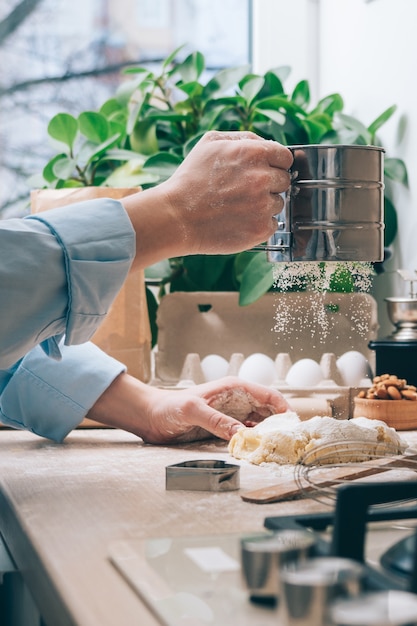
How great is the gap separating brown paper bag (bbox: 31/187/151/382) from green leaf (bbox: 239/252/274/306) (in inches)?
8.5

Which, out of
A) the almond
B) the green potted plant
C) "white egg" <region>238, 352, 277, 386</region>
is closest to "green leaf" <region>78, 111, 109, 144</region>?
the green potted plant

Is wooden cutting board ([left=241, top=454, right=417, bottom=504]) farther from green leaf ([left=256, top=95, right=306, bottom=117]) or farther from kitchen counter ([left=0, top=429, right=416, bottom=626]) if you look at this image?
green leaf ([left=256, top=95, right=306, bottom=117])

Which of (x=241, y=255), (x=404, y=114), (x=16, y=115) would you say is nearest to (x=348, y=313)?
(x=241, y=255)

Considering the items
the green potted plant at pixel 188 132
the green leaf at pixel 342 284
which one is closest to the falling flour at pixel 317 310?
the green leaf at pixel 342 284

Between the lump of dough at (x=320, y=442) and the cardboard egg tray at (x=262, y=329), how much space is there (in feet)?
1.49

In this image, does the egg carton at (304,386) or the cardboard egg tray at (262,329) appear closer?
the egg carton at (304,386)

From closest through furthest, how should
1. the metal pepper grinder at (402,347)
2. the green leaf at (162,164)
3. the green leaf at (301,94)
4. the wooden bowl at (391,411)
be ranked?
the wooden bowl at (391,411)
the metal pepper grinder at (402,347)
the green leaf at (162,164)
the green leaf at (301,94)

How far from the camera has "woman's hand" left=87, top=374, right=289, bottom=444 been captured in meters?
1.20

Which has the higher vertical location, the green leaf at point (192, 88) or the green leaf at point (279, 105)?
the green leaf at point (192, 88)

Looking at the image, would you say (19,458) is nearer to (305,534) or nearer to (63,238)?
(63,238)

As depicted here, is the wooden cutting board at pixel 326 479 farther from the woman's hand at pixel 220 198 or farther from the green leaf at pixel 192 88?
the green leaf at pixel 192 88

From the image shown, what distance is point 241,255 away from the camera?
1.79 meters

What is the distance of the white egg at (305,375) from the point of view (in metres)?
1.44

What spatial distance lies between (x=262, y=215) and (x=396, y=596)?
594 mm
